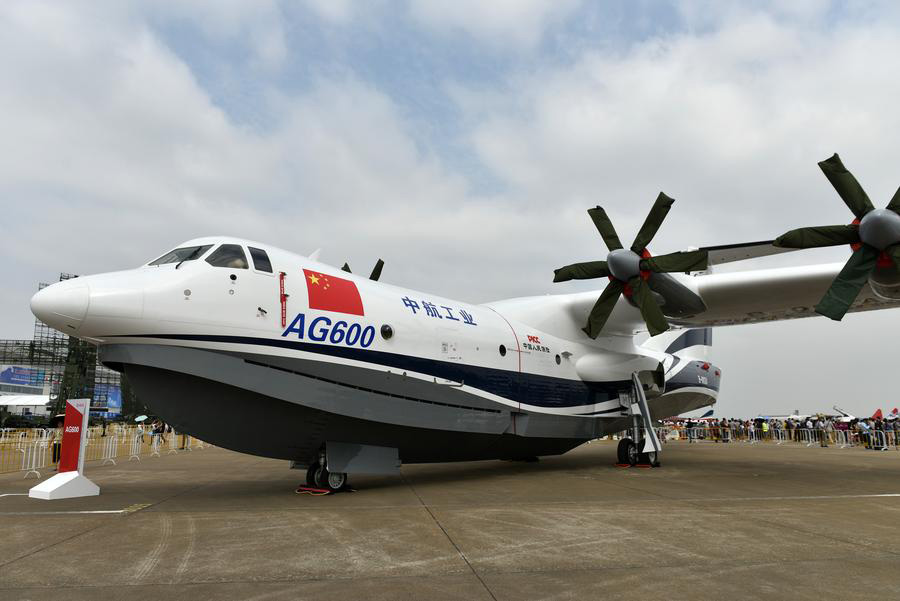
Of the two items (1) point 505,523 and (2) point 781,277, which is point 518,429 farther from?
(2) point 781,277

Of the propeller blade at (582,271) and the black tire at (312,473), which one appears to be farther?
the propeller blade at (582,271)

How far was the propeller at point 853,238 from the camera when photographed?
10258mm

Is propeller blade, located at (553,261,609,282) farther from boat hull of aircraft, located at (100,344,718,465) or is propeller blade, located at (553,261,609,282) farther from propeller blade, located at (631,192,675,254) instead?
boat hull of aircraft, located at (100,344,718,465)

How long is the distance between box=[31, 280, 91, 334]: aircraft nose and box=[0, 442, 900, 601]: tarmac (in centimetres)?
249

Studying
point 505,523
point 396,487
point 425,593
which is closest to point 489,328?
point 396,487

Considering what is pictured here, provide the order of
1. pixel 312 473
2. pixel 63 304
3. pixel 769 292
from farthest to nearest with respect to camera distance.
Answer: pixel 769 292 < pixel 312 473 < pixel 63 304

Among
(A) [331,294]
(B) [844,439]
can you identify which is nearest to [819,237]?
(A) [331,294]

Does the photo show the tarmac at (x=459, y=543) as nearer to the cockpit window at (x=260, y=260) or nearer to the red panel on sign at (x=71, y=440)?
the red panel on sign at (x=71, y=440)

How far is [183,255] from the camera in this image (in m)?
8.81

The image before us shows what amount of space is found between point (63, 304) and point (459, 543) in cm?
582

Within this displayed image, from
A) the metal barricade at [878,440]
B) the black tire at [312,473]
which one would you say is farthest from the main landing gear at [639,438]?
the metal barricade at [878,440]

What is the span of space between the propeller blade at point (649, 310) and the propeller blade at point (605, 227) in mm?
1021

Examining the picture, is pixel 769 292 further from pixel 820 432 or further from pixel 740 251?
pixel 820 432

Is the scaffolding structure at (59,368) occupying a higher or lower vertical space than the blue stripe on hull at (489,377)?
higher
